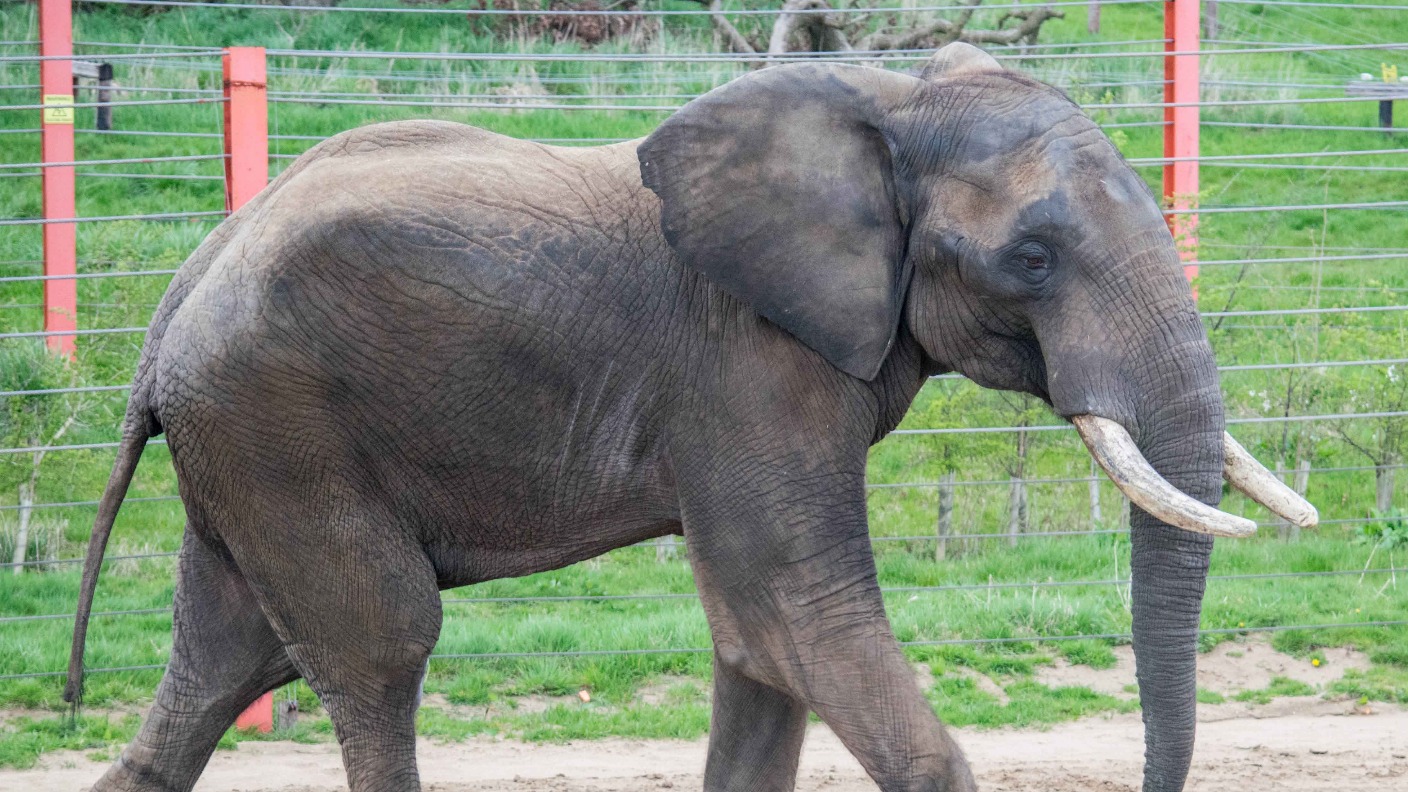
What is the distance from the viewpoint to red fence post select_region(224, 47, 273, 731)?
6531 mm

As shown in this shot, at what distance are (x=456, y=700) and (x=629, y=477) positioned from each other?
2.90 metres

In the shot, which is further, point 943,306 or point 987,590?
point 987,590

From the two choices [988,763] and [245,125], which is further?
[245,125]

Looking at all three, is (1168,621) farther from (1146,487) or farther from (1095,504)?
(1095,504)

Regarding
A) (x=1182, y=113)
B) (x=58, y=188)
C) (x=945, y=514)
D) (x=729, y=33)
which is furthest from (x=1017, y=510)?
(x=729, y=33)

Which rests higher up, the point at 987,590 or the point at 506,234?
the point at 506,234

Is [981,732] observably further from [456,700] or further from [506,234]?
[506,234]

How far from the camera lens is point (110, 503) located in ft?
14.7

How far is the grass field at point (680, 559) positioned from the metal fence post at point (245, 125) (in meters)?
2.04

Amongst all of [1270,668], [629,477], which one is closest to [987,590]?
[1270,668]

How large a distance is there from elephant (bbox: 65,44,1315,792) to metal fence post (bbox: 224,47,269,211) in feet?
7.67

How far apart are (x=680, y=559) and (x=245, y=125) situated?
3.48 metres

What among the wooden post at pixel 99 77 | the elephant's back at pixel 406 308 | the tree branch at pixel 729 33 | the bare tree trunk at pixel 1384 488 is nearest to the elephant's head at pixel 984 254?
the elephant's back at pixel 406 308

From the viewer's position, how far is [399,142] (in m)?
4.42
